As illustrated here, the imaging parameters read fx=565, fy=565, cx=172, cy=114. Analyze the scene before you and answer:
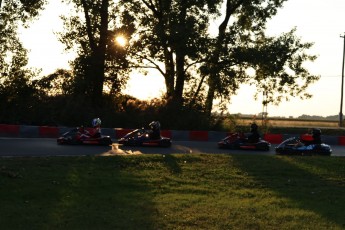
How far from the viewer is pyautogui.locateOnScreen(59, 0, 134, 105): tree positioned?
2845 cm

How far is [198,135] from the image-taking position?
2600 cm

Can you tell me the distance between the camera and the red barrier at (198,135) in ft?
84.8

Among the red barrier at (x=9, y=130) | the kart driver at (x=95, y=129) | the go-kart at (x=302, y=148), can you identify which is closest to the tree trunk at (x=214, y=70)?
the red barrier at (x=9, y=130)

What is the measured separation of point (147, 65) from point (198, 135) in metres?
5.97

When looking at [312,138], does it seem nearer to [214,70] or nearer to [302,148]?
[302,148]

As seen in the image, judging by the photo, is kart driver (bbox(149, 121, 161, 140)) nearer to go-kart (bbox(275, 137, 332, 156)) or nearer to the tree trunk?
go-kart (bbox(275, 137, 332, 156))

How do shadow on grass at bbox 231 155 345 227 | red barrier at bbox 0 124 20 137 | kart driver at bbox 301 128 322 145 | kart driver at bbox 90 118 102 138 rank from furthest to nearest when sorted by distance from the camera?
red barrier at bbox 0 124 20 137 → kart driver at bbox 90 118 102 138 → kart driver at bbox 301 128 322 145 → shadow on grass at bbox 231 155 345 227

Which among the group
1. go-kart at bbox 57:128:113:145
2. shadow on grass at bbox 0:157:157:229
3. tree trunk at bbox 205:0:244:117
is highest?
tree trunk at bbox 205:0:244:117

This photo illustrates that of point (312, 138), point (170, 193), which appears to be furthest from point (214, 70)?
point (170, 193)

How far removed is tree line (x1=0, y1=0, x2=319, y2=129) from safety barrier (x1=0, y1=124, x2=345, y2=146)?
203 centimetres

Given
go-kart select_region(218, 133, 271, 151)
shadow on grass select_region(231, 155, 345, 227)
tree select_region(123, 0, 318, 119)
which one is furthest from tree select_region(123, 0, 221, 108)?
shadow on grass select_region(231, 155, 345, 227)

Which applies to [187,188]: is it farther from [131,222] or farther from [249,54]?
[249,54]

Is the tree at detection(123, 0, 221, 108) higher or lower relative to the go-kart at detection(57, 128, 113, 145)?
higher

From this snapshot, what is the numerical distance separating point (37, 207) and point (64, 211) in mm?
496
